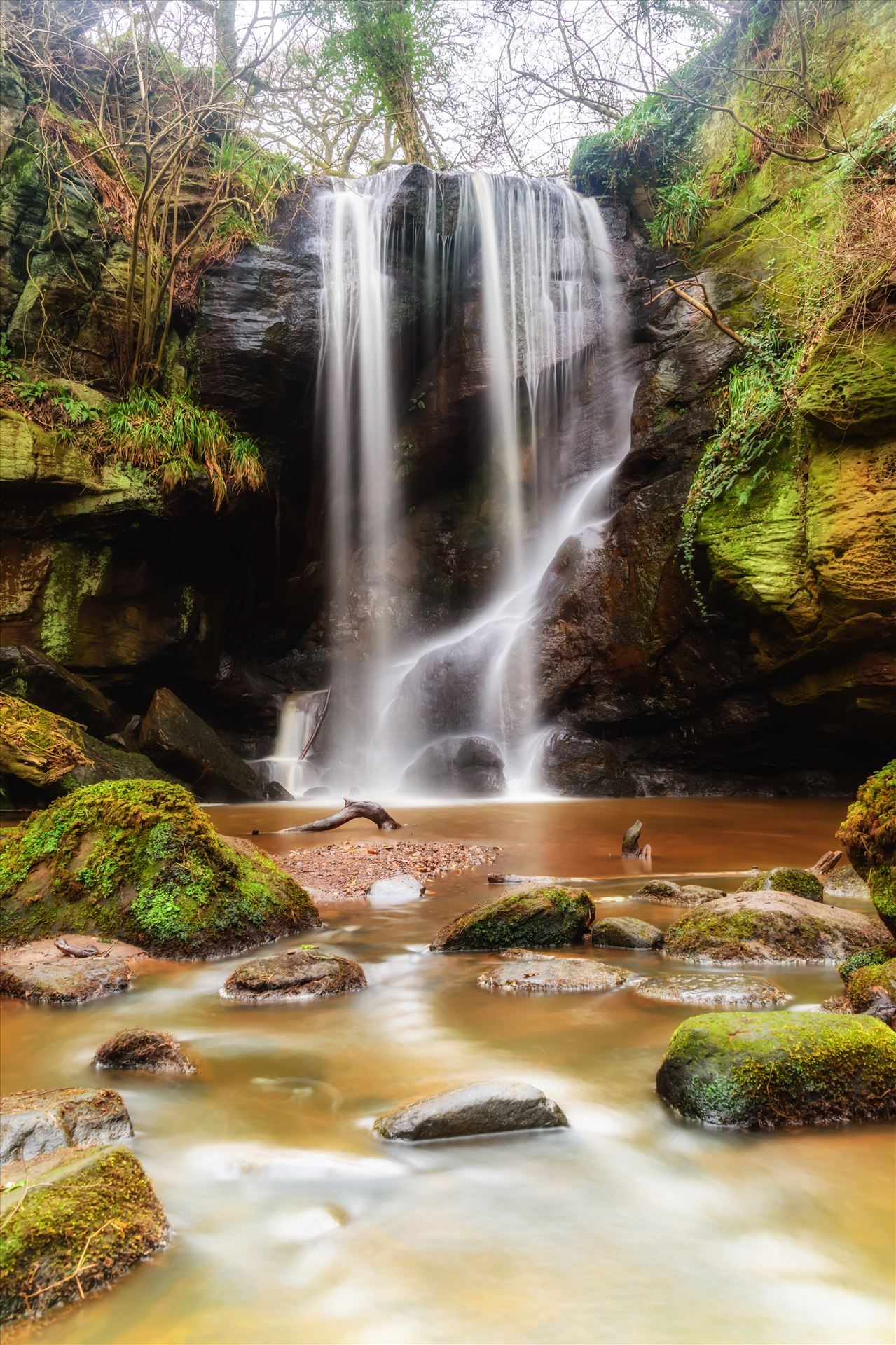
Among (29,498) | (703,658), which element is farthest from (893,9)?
(29,498)

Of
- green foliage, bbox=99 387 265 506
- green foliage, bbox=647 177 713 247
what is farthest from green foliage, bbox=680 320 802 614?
green foliage, bbox=99 387 265 506

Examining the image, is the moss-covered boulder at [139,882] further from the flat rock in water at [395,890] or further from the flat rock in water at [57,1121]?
the flat rock in water at [57,1121]

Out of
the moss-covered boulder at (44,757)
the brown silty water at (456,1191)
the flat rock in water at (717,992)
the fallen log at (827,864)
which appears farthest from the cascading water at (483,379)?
the brown silty water at (456,1191)

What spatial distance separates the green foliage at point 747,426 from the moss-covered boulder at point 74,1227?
30.8 feet

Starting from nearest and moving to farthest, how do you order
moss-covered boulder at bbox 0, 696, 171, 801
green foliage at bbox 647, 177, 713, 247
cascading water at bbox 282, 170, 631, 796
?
1. moss-covered boulder at bbox 0, 696, 171, 801
2. green foliage at bbox 647, 177, 713, 247
3. cascading water at bbox 282, 170, 631, 796

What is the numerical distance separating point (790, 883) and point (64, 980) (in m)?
3.54

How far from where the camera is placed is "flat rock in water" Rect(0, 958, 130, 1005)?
3.30 meters

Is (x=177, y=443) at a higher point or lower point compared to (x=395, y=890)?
higher

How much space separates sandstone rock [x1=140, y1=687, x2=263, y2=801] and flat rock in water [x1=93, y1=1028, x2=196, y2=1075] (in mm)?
7275

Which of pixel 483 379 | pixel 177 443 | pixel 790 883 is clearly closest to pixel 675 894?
pixel 790 883

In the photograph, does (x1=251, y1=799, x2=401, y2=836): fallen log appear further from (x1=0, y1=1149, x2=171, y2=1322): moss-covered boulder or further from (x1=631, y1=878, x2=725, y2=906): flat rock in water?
(x1=0, y1=1149, x2=171, y2=1322): moss-covered boulder

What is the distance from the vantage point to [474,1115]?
7.43ft

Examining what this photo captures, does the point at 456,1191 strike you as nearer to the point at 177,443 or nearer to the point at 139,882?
the point at 139,882

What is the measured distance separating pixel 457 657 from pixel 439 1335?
1110 centimetres
